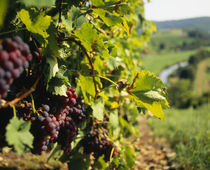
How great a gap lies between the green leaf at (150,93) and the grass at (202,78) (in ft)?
157

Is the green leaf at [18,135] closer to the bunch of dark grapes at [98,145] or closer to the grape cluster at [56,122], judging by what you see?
the grape cluster at [56,122]

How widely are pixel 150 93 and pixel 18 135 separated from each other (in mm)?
653

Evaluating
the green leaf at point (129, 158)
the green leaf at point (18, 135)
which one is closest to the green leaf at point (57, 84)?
the green leaf at point (18, 135)

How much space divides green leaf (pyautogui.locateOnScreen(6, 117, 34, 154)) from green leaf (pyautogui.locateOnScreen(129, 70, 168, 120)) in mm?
586

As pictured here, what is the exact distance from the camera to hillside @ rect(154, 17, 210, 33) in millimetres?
132350

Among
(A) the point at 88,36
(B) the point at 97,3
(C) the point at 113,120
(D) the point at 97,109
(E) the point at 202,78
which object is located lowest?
(C) the point at 113,120

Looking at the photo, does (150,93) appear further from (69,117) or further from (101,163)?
(101,163)

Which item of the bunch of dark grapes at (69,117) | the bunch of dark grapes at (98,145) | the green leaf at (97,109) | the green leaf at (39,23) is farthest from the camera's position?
the bunch of dark grapes at (98,145)

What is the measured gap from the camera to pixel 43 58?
952 millimetres

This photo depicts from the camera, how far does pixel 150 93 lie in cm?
105

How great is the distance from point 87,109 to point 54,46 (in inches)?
26.7

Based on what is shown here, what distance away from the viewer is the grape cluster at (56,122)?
0.92m

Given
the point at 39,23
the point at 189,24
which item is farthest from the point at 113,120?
the point at 189,24

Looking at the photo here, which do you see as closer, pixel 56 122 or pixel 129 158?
pixel 56 122
